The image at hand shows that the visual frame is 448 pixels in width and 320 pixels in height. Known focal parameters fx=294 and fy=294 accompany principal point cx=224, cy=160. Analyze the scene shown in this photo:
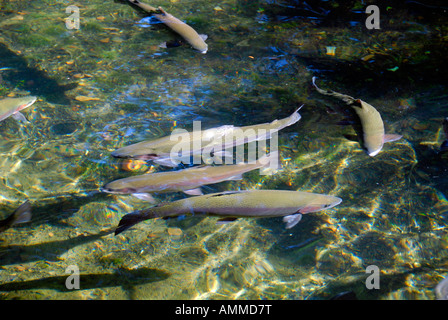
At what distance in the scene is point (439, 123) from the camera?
468 cm

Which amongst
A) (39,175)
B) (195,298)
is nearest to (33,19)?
(39,175)

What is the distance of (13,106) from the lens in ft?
14.8

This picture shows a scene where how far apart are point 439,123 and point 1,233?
6.37m

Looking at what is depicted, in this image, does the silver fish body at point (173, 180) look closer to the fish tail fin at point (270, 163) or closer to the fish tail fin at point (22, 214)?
the fish tail fin at point (270, 163)

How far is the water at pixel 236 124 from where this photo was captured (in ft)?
10.6

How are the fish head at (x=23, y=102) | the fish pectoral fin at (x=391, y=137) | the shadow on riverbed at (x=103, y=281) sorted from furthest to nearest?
the fish head at (x=23, y=102) → the fish pectoral fin at (x=391, y=137) → the shadow on riverbed at (x=103, y=281)

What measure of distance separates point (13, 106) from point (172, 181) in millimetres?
3111

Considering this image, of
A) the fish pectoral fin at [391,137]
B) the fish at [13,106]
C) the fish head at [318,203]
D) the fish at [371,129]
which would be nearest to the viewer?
the fish head at [318,203]

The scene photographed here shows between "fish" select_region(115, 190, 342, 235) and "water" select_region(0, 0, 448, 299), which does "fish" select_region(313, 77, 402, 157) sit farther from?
"fish" select_region(115, 190, 342, 235)

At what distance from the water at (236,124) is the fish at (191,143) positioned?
57cm

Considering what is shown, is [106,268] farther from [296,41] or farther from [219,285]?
[296,41]

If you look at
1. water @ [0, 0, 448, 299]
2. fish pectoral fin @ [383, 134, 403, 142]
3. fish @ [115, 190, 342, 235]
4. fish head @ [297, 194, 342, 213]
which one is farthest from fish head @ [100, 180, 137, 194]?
fish pectoral fin @ [383, 134, 403, 142]

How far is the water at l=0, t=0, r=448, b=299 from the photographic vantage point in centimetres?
323

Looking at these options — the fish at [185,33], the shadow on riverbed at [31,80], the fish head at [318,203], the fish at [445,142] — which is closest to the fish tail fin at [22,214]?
the shadow on riverbed at [31,80]
